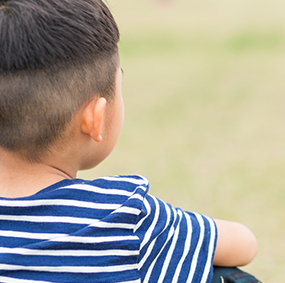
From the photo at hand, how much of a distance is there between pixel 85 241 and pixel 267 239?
2.97ft

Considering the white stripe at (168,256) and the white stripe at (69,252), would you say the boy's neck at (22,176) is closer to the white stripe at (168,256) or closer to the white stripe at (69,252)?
the white stripe at (69,252)

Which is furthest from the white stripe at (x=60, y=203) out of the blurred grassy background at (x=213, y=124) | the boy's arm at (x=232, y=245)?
the blurred grassy background at (x=213, y=124)

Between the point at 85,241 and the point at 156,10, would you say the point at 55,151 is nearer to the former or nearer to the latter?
the point at 85,241

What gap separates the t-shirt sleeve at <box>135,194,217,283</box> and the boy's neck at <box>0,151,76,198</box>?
0.14 metres

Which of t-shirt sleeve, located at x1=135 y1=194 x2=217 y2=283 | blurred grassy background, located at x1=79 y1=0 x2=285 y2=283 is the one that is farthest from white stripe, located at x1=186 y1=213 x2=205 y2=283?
blurred grassy background, located at x1=79 y1=0 x2=285 y2=283

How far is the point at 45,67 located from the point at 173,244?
1.05 feet

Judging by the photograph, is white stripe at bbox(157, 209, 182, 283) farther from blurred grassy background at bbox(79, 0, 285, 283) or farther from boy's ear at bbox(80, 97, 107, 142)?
blurred grassy background at bbox(79, 0, 285, 283)

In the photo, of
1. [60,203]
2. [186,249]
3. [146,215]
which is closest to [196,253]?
[186,249]

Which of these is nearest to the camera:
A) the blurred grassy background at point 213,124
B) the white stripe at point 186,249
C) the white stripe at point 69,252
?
the white stripe at point 69,252

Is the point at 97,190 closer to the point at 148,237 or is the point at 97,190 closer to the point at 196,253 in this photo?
the point at 148,237

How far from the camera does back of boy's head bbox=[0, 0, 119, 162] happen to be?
21.0 inches

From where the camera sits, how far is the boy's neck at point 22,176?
0.58 metres

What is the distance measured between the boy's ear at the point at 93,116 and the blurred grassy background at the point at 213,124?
0.37 m

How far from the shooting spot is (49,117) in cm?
57
